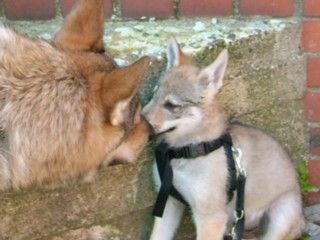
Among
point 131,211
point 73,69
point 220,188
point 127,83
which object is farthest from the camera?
point 131,211

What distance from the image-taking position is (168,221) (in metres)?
3.80

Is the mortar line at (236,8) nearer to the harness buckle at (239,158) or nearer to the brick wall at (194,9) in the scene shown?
the brick wall at (194,9)

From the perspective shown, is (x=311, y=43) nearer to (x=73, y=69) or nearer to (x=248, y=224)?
(x=248, y=224)

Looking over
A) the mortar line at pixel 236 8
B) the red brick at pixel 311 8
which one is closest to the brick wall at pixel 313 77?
the red brick at pixel 311 8

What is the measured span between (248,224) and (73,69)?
148 cm

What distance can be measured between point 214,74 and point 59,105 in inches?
35.2

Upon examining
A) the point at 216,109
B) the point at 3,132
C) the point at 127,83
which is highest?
the point at 127,83

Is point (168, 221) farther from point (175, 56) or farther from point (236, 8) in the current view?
point (236, 8)

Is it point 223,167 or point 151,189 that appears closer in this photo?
point 223,167

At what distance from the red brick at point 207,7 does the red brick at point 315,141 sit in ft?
2.60

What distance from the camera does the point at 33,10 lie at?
3.97 m

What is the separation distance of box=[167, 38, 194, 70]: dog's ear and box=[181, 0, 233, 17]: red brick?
50 cm

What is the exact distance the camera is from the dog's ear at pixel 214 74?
3373 mm

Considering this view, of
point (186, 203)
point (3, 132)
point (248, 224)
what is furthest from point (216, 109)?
point (3, 132)
